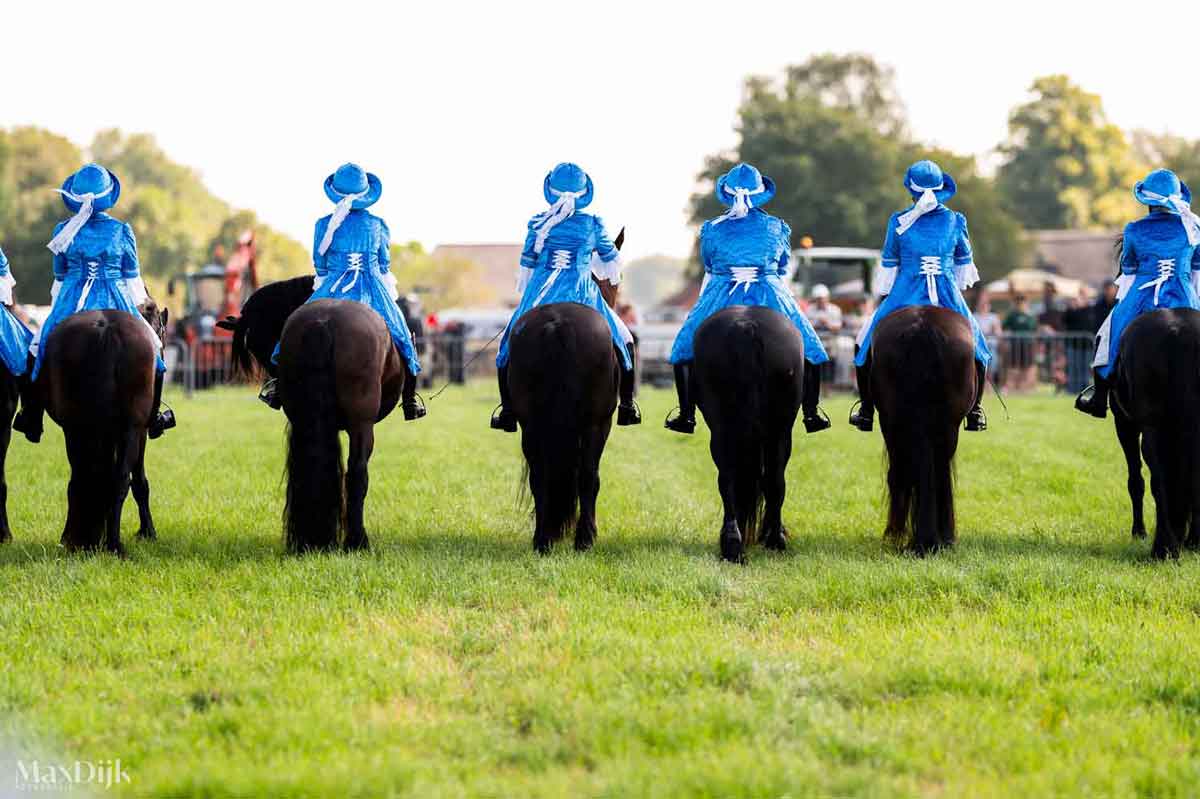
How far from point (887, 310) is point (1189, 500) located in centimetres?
225

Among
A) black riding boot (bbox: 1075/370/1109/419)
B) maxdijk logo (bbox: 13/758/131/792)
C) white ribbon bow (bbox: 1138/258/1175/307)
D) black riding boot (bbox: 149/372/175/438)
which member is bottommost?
maxdijk logo (bbox: 13/758/131/792)

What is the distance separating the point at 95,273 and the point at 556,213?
300 centimetres

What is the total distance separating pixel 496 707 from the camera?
5.57 meters

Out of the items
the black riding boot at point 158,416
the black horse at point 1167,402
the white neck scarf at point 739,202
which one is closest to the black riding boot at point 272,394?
the black riding boot at point 158,416

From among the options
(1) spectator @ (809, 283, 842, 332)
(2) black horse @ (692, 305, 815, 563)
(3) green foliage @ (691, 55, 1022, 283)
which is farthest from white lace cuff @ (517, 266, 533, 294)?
(3) green foliage @ (691, 55, 1022, 283)

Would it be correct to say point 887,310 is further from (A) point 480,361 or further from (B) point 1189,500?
(A) point 480,361

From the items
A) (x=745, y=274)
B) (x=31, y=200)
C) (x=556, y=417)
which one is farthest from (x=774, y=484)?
(x=31, y=200)

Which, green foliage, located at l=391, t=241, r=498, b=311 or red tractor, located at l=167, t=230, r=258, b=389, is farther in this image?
green foliage, located at l=391, t=241, r=498, b=311

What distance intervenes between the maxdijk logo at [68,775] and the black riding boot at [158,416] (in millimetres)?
4974

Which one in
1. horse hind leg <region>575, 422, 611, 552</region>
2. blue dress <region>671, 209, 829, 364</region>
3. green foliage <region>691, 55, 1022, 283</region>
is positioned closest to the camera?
horse hind leg <region>575, 422, 611, 552</region>

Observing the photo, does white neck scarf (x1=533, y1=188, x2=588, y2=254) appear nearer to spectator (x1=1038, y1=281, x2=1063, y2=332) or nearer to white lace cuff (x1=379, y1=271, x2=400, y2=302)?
white lace cuff (x1=379, y1=271, x2=400, y2=302)

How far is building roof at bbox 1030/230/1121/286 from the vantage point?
74.8m

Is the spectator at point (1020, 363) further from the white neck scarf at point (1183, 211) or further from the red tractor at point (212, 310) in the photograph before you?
the white neck scarf at point (1183, 211)

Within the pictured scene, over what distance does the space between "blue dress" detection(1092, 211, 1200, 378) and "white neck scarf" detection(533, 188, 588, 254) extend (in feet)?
12.0
